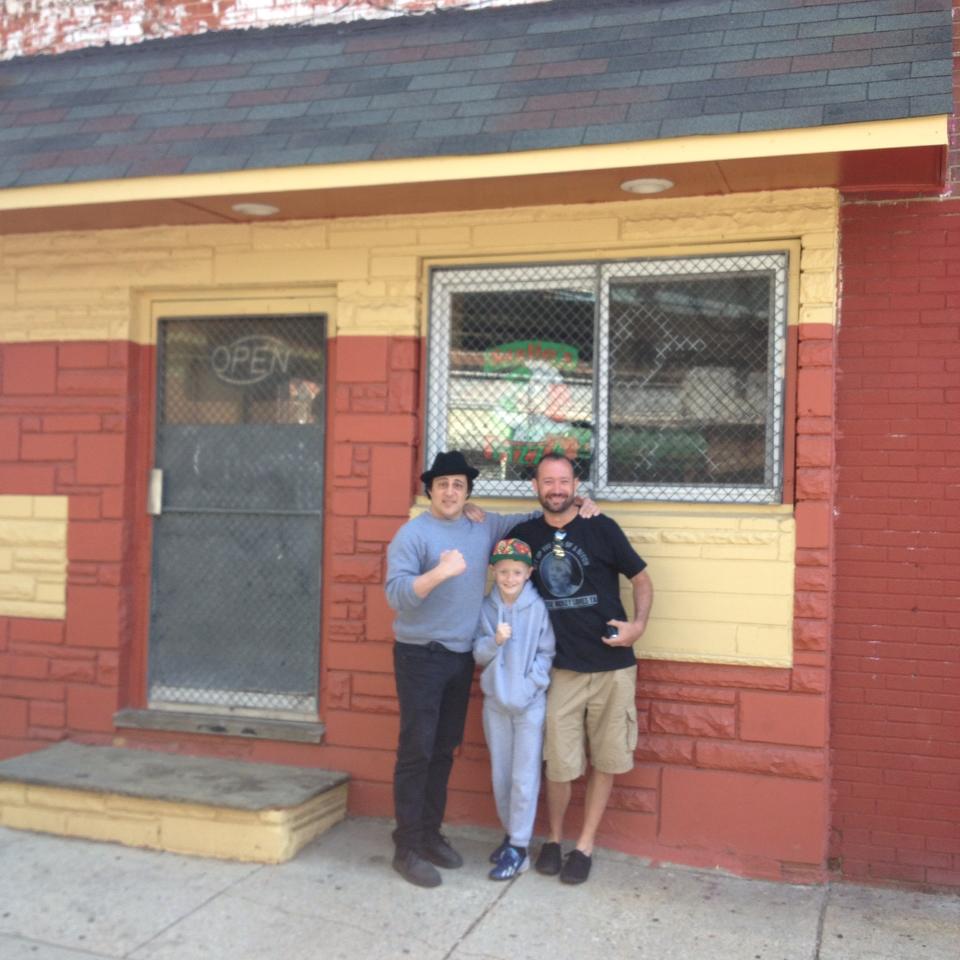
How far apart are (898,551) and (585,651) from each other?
152 cm

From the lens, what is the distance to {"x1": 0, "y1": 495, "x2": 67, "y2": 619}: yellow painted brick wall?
241 inches

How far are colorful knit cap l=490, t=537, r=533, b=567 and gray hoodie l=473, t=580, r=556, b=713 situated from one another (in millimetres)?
164

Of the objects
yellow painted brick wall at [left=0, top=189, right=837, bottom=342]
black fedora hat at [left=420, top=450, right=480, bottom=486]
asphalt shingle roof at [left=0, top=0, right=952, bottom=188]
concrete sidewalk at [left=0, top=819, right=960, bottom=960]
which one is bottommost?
concrete sidewalk at [left=0, top=819, right=960, bottom=960]

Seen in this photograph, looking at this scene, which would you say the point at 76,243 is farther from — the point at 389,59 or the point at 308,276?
the point at 389,59

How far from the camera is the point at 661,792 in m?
5.04

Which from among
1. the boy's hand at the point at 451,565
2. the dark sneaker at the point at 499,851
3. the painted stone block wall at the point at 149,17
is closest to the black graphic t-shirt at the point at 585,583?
the boy's hand at the point at 451,565

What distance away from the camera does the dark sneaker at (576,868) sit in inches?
186

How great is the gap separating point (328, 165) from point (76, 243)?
6.79 feet

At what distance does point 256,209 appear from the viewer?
5.50m

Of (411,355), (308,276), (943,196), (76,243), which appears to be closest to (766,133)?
(943,196)

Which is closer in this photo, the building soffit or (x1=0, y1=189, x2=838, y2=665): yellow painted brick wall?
the building soffit

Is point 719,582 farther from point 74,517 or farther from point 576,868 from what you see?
point 74,517

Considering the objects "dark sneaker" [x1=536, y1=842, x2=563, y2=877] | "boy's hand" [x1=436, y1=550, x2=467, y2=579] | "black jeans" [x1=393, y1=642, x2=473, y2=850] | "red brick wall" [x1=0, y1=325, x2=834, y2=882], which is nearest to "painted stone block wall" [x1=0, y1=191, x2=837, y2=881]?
"red brick wall" [x1=0, y1=325, x2=834, y2=882]

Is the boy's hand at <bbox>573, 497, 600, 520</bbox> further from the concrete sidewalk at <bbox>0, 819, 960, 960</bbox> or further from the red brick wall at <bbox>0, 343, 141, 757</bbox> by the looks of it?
the red brick wall at <bbox>0, 343, 141, 757</bbox>
